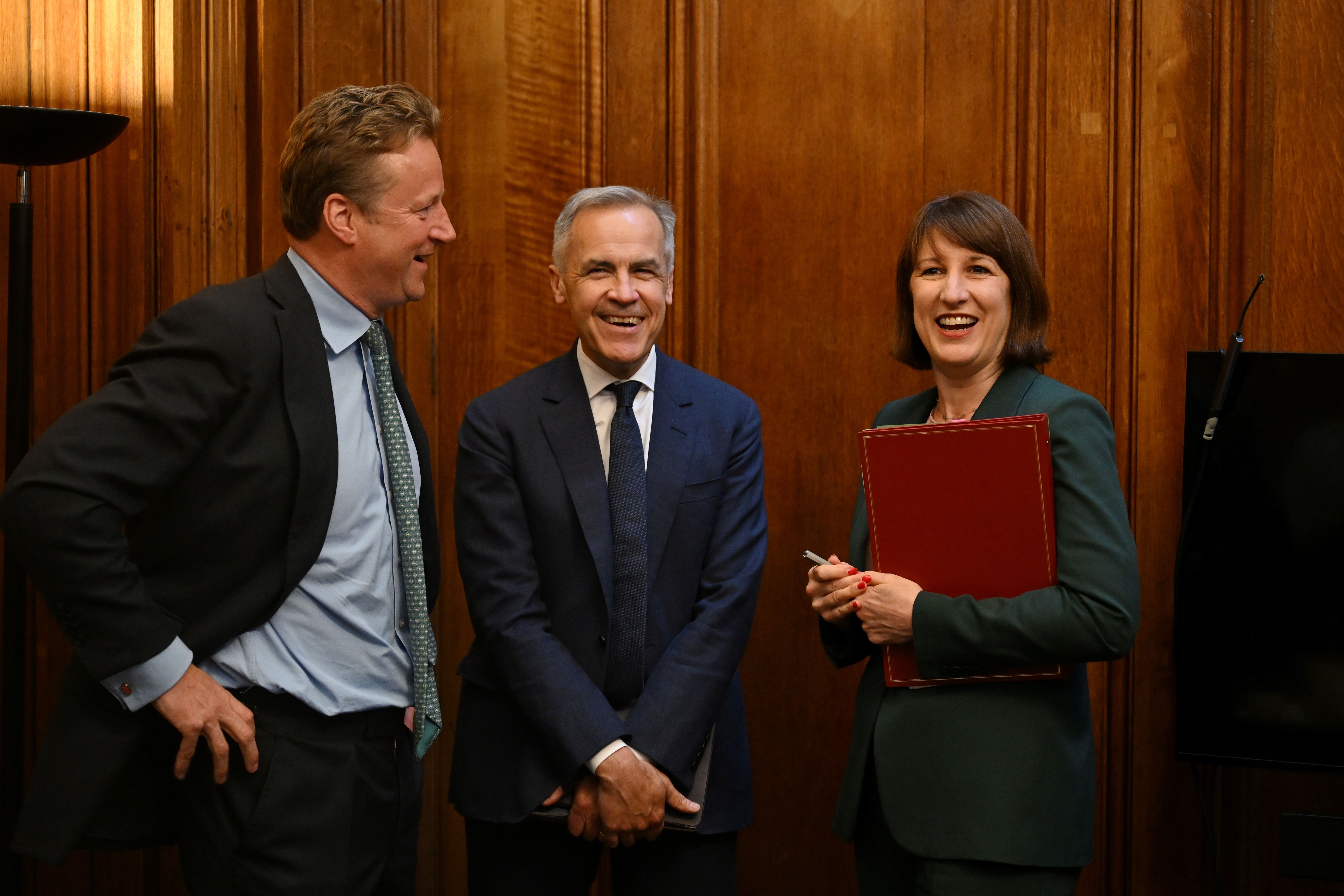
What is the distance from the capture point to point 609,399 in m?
2.01

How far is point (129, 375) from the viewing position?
1540mm

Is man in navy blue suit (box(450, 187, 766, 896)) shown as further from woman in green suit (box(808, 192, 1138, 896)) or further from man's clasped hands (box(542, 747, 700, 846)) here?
woman in green suit (box(808, 192, 1138, 896))

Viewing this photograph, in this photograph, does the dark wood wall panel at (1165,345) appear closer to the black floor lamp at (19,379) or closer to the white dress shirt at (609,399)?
the white dress shirt at (609,399)

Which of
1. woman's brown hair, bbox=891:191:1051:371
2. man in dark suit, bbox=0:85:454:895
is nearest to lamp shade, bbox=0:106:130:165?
man in dark suit, bbox=0:85:454:895

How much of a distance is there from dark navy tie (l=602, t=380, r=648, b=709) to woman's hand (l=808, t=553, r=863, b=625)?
11.5 inches

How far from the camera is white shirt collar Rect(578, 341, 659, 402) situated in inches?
78.9

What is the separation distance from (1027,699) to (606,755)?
2.23 feet

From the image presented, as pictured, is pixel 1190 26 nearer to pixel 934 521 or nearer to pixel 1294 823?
pixel 934 521

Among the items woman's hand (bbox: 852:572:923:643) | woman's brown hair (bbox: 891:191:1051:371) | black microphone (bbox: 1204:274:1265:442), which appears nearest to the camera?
woman's hand (bbox: 852:572:923:643)

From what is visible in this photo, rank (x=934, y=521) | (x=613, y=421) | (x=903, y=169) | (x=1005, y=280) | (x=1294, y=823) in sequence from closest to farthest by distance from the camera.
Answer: (x=934, y=521), (x=1005, y=280), (x=613, y=421), (x=1294, y=823), (x=903, y=169)

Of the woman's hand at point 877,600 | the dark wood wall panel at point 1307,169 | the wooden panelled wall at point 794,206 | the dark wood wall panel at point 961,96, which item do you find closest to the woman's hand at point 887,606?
the woman's hand at point 877,600

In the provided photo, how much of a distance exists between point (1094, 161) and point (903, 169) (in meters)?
0.44

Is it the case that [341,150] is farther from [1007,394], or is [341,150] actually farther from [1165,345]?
[1165,345]

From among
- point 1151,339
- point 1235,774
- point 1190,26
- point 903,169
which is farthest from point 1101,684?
point 1190,26
